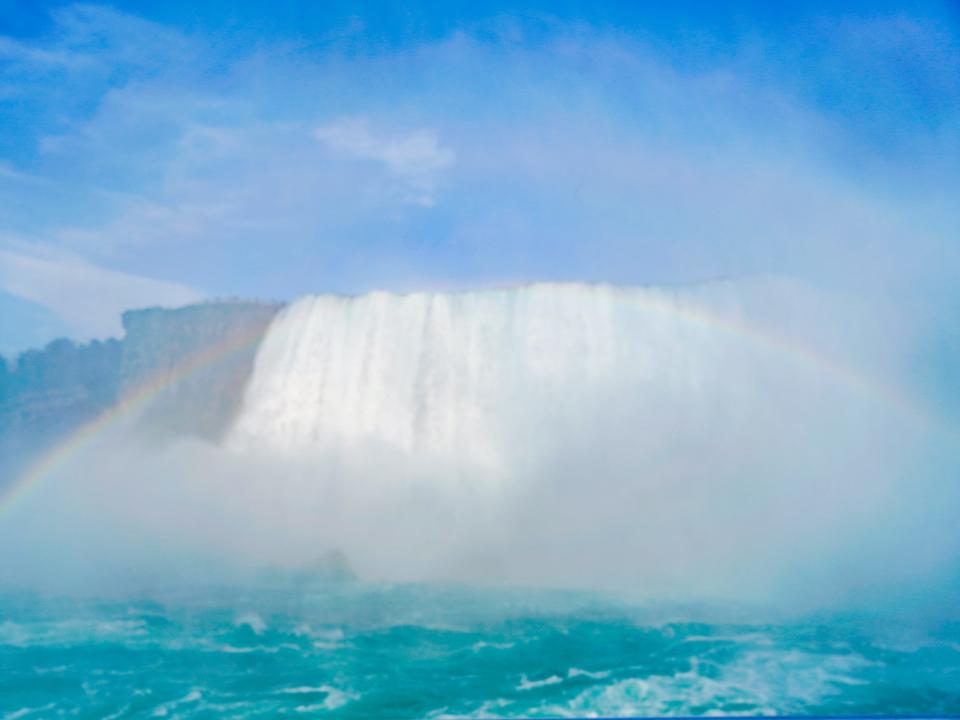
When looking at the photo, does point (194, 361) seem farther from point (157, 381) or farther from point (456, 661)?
point (456, 661)

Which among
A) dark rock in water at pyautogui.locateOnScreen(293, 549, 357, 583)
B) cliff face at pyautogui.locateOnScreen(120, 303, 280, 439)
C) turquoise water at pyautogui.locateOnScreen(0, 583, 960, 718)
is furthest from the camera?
cliff face at pyautogui.locateOnScreen(120, 303, 280, 439)

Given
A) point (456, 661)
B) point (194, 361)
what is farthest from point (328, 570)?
point (194, 361)

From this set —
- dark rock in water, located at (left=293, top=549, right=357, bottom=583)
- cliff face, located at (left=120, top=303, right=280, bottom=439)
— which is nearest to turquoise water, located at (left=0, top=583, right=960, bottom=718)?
dark rock in water, located at (left=293, top=549, right=357, bottom=583)

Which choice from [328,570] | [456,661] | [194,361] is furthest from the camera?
[194,361]

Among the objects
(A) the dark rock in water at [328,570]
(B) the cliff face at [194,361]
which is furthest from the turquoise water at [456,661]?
(B) the cliff face at [194,361]

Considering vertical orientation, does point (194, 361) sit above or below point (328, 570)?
above

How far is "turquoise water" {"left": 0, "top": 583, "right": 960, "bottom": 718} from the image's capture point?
7891 millimetres

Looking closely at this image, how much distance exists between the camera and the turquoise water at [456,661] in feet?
25.9

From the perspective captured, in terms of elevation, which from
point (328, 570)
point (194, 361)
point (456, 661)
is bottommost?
point (456, 661)

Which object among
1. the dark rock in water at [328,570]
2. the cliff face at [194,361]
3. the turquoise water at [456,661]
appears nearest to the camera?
the turquoise water at [456,661]

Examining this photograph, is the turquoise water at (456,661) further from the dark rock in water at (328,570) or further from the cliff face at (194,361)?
the cliff face at (194,361)

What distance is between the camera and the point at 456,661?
9359mm

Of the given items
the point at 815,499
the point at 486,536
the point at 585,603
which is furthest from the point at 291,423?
the point at 815,499

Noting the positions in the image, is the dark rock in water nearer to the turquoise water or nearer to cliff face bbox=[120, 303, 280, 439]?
the turquoise water
